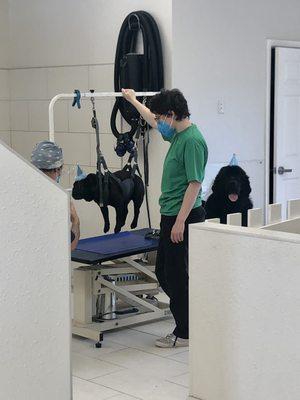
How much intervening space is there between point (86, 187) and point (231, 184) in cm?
134

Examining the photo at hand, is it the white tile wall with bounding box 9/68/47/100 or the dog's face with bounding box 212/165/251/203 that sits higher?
the white tile wall with bounding box 9/68/47/100

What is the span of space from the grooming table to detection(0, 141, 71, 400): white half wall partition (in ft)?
6.36

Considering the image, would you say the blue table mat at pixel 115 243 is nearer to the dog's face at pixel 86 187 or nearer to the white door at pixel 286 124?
the dog's face at pixel 86 187

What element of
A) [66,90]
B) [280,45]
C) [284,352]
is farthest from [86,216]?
[284,352]

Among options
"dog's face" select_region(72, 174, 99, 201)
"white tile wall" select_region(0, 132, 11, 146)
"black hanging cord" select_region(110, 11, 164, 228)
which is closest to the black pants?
"dog's face" select_region(72, 174, 99, 201)

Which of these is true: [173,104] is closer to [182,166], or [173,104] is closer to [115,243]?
[182,166]

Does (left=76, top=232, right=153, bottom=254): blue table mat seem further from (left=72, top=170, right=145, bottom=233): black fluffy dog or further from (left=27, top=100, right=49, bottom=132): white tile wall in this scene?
(left=27, top=100, right=49, bottom=132): white tile wall

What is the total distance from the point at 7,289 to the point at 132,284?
2.69 m

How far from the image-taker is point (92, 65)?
6082 millimetres

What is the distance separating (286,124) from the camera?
6438 millimetres

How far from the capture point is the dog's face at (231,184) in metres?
5.47

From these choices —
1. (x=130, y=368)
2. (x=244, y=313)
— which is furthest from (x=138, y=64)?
(x=244, y=313)

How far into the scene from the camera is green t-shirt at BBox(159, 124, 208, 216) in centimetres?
410

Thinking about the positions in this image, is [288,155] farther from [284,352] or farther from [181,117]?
[284,352]
